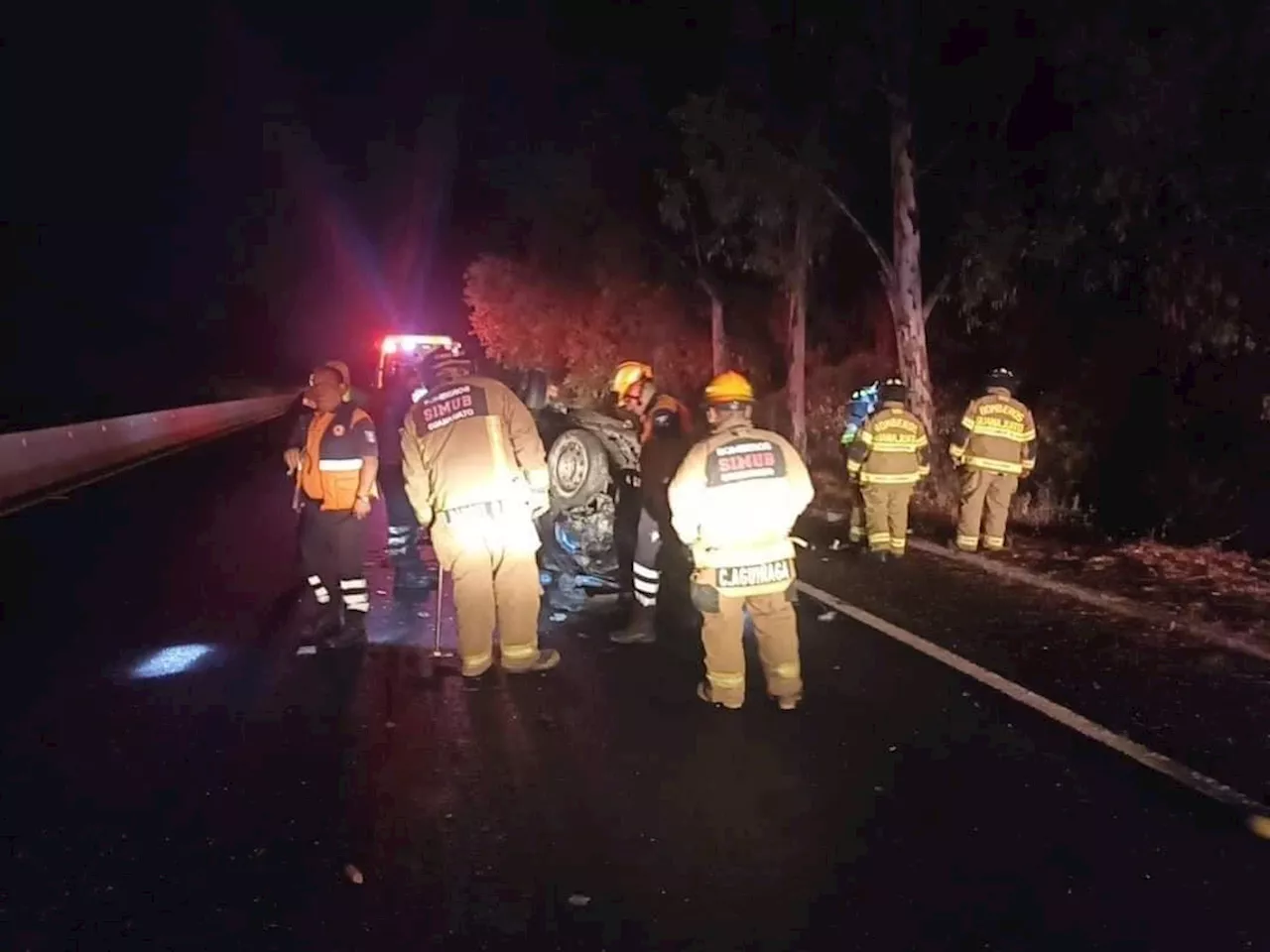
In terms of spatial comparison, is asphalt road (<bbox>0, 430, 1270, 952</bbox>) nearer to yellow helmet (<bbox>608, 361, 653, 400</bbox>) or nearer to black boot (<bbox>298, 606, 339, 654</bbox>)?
black boot (<bbox>298, 606, 339, 654</bbox>)

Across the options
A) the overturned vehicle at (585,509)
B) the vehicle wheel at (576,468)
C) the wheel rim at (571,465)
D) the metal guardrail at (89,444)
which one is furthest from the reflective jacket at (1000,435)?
the metal guardrail at (89,444)

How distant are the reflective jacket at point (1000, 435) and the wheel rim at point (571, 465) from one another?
3.46 meters

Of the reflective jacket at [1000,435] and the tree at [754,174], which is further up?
the tree at [754,174]

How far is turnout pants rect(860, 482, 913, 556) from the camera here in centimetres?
1073

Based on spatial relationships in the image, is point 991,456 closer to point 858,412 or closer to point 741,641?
point 858,412

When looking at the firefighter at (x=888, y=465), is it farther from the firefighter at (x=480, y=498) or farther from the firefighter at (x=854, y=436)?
the firefighter at (x=480, y=498)

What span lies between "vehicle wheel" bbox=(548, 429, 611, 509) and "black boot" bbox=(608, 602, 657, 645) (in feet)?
5.30

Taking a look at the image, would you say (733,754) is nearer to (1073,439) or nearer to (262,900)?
(262,900)

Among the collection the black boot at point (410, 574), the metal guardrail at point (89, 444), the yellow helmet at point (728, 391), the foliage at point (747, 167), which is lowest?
the metal guardrail at point (89, 444)

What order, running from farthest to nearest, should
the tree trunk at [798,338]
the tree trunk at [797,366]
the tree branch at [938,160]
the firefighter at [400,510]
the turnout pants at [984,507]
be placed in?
the tree trunk at [797,366] < the tree trunk at [798,338] < the tree branch at [938,160] < the turnout pants at [984,507] < the firefighter at [400,510]

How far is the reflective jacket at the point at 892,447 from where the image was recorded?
34.6 ft

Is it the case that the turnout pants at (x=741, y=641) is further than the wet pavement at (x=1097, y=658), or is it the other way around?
the turnout pants at (x=741, y=641)

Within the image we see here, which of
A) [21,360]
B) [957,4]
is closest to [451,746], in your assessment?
[957,4]

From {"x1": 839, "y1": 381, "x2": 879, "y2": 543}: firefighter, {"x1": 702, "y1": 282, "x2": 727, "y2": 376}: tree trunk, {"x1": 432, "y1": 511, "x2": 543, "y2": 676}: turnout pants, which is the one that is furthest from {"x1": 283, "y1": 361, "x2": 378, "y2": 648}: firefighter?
{"x1": 702, "y1": 282, "x2": 727, "y2": 376}: tree trunk
